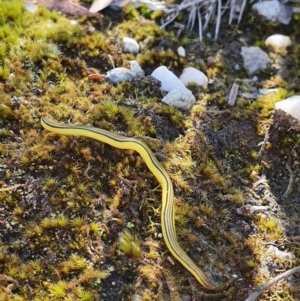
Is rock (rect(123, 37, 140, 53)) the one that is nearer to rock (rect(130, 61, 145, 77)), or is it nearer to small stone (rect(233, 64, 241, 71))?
rock (rect(130, 61, 145, 77))


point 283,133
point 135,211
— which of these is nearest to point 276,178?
point 283,133

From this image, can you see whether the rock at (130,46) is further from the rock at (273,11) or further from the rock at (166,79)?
the rock at (273,11)

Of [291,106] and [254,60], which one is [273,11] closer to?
[254,60]

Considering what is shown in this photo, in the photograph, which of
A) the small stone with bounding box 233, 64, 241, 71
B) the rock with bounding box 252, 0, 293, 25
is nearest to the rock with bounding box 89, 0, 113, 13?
the small stone with bounding box 233, 64, 241, 71

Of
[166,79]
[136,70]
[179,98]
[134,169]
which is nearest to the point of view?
[134,169]

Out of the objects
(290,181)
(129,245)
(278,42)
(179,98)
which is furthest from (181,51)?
(129,245)

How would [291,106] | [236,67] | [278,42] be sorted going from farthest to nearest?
[278,42], [236,67], [291,106]
